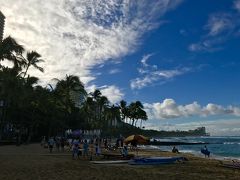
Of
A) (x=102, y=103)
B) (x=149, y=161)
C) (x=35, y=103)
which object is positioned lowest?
(x=149, y=161)

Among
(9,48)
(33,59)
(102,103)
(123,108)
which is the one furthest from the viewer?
(123,108)

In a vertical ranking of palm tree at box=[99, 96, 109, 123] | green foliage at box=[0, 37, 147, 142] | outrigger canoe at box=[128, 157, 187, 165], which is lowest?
outrigger canoe at box=[128, 157, 187, 165]

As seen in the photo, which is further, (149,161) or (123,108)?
(123,108)

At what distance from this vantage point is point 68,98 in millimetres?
64812

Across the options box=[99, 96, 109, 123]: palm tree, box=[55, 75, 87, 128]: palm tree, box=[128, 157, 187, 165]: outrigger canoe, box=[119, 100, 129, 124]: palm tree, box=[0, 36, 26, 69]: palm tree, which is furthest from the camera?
box=[119, 100, 129, 124]: palm tree

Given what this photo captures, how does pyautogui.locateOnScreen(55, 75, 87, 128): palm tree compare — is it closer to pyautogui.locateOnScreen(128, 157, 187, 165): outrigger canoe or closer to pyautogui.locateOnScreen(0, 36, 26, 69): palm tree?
pyautogui.locateOnScreen(0, 36, 26, 69): palm tree

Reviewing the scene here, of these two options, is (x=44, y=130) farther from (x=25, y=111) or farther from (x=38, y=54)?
(x=38, y=54)

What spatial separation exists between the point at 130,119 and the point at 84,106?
129 feet

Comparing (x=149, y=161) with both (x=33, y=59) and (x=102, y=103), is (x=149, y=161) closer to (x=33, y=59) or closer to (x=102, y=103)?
(x=33, y=59)

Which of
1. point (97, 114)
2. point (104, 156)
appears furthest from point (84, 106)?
point (104, 156)

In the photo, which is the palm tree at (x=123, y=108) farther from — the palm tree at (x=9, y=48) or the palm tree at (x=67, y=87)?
the palm tree at (x=9, y=48)

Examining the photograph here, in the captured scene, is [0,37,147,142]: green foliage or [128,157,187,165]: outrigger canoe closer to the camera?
[128,157,187,165]: outrigger canoe

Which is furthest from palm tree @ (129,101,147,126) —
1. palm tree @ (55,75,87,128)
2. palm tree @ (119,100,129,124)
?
palm tree @ (55,75,87,128)

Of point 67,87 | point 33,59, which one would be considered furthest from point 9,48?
point 67,87
